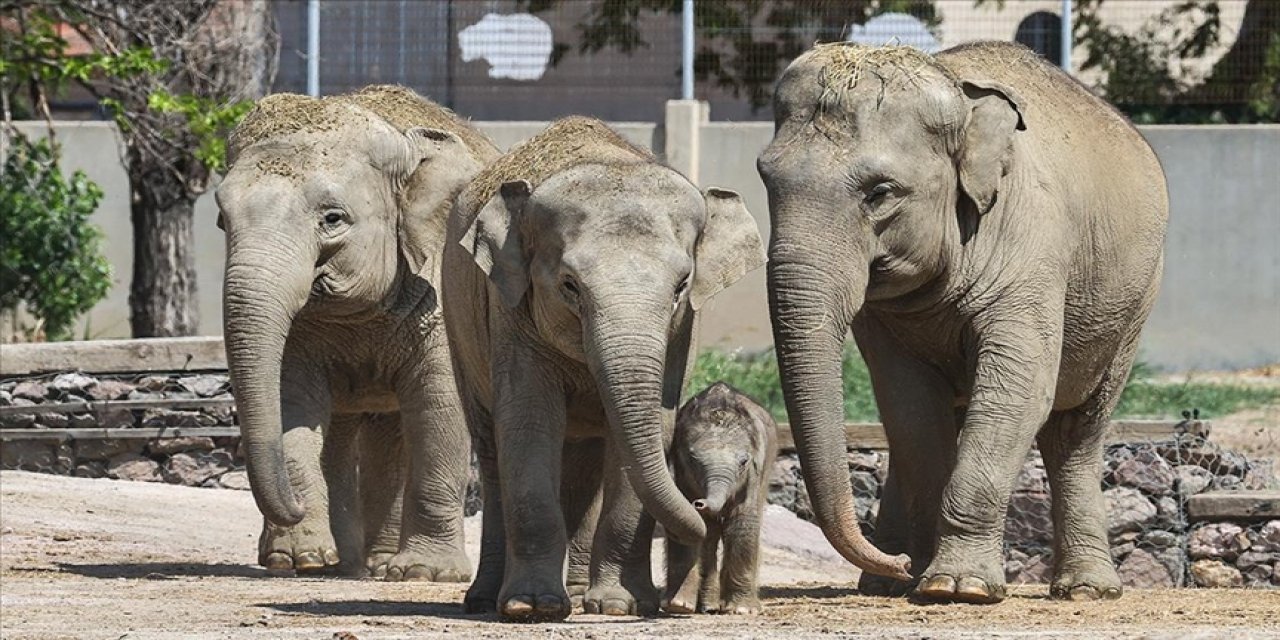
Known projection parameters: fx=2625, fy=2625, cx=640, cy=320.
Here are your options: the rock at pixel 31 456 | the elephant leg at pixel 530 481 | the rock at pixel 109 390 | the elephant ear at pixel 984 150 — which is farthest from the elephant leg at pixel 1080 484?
the rock at pixel 31 456

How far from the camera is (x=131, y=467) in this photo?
15734 mm

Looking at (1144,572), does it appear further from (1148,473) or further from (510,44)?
(510,44)

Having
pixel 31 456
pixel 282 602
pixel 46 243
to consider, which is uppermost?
pixel 46 243

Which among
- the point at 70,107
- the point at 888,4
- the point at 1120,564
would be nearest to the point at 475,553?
the point at 1120,564

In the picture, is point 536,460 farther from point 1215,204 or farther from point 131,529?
point 1215,204

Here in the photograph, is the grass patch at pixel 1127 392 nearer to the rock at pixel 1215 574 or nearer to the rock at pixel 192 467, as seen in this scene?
the rock at pixel 1215 574

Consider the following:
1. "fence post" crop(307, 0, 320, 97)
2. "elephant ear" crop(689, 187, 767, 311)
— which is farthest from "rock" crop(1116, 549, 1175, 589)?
"fence post" crop(307, 0, 320, 97)

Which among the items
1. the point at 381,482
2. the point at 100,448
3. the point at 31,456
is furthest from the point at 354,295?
the point at 31,456

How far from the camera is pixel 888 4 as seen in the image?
63.6ft

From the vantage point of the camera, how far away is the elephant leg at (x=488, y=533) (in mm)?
9414

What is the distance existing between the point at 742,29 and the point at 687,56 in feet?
1.54

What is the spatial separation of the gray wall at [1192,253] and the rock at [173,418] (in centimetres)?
347

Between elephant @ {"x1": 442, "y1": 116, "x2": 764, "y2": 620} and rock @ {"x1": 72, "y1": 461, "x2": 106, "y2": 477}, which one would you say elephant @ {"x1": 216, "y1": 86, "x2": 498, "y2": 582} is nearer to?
elephant @ {"x1": 442, "y1": 116, "x2": 764, "y2": 620}

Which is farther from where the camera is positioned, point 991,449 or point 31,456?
point 31,456
